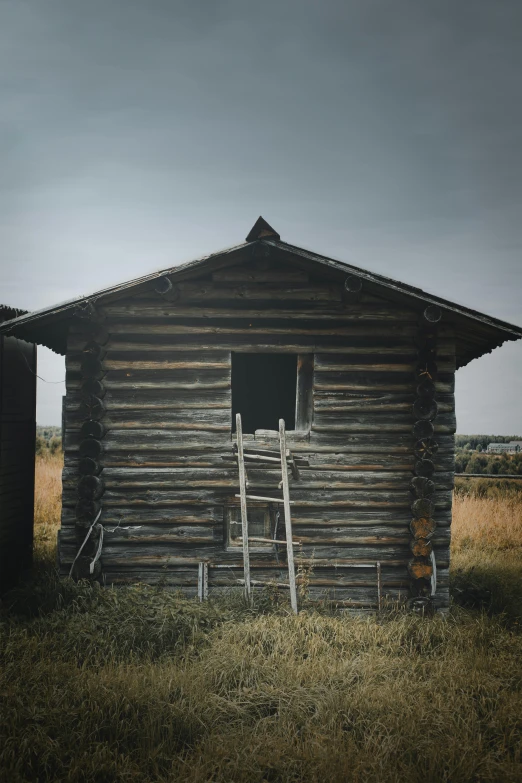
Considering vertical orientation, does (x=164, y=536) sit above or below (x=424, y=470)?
below

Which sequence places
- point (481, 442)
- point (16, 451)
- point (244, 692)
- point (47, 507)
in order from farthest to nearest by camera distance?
1. point (481, 442)
2. point (47, 507)
3. point (16, 451)
4. point (244, 692)

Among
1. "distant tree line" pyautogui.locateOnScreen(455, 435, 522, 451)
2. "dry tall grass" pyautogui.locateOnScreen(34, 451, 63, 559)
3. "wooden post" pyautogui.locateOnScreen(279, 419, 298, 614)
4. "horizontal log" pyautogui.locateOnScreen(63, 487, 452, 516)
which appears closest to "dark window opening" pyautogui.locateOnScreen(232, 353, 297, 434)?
"horizontal log" pyautogui.locateOnScreen(63, 487, 452, 516)

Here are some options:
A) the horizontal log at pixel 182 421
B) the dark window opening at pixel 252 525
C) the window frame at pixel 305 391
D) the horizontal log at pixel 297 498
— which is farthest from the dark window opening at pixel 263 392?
the horizontal log at pixel 182 421

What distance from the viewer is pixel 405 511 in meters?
8.18

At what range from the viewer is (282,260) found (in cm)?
812

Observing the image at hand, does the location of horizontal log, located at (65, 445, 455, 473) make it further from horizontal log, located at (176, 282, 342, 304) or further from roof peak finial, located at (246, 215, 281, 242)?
roof peak finial, located at (246, 215, 281, 242)

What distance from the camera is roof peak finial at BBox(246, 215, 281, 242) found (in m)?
7.86

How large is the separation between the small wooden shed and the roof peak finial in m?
4.33

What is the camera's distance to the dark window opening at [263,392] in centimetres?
1216

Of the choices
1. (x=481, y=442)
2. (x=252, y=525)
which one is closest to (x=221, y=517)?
(x=252, y=525)

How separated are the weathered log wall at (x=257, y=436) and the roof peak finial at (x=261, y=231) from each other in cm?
45

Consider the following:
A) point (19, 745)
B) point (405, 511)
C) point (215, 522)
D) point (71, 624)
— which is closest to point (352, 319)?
point (405, 511)

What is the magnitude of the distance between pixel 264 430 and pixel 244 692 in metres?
3.63

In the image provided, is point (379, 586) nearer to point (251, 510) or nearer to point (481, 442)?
point (251, 510)
